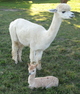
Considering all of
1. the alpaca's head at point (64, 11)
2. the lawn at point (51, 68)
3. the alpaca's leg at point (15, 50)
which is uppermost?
the alpaca's head at point (64, 11)

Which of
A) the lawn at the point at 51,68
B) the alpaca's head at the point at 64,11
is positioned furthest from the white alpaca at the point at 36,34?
the lawn at the point at 51,68

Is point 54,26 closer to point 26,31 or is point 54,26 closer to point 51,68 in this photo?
point 26,31

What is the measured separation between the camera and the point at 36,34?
3.72 metres

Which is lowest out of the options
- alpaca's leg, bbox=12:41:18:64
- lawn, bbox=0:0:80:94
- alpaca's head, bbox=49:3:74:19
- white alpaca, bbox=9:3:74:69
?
lawn, bbox=0:0:80:94

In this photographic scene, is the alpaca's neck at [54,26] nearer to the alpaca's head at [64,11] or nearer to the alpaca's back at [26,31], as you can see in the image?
the alpaca's head at [64,11]

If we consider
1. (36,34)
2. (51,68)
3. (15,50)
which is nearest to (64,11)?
(36,34)

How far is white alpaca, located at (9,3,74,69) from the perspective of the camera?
3.19m

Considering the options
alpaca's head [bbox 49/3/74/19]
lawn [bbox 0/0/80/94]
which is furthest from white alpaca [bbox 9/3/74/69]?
lawn [bbox 0/0/80/94]

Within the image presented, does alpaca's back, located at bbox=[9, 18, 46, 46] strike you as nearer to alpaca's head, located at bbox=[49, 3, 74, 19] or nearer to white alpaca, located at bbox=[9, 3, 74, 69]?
white alpaca, located at bbox=[9, 3, 74, 69]

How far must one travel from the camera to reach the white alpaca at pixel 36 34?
10.5 feet

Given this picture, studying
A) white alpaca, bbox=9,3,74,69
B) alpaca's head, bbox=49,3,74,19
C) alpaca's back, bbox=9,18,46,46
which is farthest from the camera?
alpaca's back, bbox=9,18,46,46

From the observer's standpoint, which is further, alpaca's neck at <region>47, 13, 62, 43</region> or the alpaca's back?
the alpaca's back

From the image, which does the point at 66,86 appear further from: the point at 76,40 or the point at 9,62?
the point at 76,40

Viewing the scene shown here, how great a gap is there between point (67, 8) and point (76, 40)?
3.58 metres
